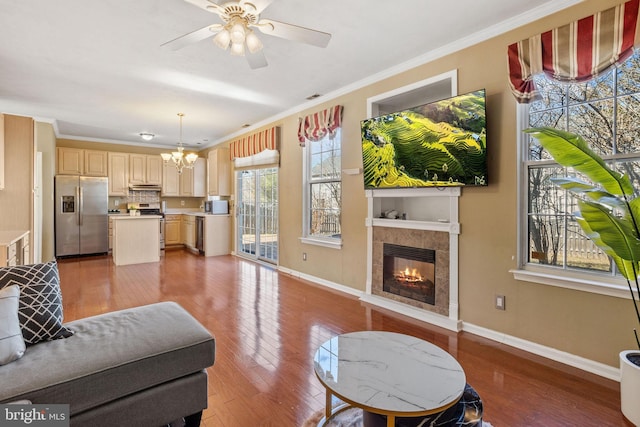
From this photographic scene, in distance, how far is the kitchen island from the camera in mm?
6164

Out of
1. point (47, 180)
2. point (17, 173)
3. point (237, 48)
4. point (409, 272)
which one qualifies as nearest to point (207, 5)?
point (237, 48)

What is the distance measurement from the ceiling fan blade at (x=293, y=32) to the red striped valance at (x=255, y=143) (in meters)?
3.41

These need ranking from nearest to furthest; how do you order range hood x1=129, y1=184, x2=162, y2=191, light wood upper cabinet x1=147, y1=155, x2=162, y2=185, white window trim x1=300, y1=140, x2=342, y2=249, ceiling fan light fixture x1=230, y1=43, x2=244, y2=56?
1. ceiling fan light fixture x1=230, y1=43, x2=244, y2=56
2. white window trim x1=300, y1=140, x2=342, y2=249
3. range hood x1=129, y1=184, x2=162, y2=191
4. light wood upper cabinet x1=147, y1=155, x2=162, y2=185

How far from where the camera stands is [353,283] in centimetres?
429

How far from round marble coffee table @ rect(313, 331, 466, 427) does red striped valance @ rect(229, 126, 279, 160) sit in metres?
4.49

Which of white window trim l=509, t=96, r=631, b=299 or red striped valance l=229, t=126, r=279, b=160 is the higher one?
red striped valance l=229, t=126, r=279, b=160

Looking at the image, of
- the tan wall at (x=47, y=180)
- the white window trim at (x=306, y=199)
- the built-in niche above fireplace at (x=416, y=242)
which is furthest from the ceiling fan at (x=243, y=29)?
the tan wall at (x=47, y=180)

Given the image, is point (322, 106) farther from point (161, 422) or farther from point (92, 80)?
point (161, 422)

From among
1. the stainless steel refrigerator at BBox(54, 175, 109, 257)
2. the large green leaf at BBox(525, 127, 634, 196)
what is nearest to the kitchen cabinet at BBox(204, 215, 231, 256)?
the stainless steel refrigerator at BBox(54, 175, 109, 257)

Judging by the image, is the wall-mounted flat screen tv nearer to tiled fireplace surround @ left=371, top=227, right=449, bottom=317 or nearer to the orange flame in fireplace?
tiled fireplace surround @ left=371, top=227, right=449, bottom=317

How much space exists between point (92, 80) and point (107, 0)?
206 cm

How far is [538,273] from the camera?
261 centimetres

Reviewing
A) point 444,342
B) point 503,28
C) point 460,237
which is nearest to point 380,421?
point 444,342

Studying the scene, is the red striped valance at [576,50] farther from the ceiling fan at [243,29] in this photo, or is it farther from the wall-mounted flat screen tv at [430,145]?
the ceiling fan at [243,29]
